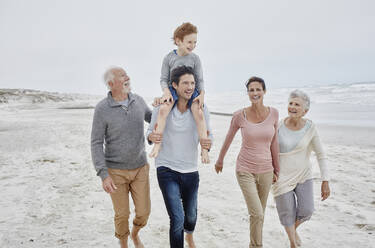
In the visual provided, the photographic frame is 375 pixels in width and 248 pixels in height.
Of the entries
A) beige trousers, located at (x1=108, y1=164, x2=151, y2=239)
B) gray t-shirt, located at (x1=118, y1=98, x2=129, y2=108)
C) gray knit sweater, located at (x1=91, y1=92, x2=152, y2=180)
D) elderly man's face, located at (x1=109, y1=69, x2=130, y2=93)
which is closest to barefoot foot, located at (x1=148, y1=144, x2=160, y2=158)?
gray knit sweater, located at (x1=91, y1=92, x2=152, y2=180)

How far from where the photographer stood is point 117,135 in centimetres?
317

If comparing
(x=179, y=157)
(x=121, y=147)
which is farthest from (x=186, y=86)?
(x=121, y=147)

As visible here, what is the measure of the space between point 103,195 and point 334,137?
378 inches

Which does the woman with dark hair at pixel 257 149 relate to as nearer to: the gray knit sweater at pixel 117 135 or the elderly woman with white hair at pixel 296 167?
the elderly woman with white hair at pixel 296 167

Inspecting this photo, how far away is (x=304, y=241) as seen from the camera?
3912mm

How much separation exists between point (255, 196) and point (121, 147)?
1609 millimetres

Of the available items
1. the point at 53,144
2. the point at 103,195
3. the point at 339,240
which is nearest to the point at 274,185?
the point at 339,240

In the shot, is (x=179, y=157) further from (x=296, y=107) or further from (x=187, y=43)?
(x=296, y=107)

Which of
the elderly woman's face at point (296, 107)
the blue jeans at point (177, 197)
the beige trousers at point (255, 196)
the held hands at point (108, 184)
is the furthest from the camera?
the elderly woman's face at point (296, 107)

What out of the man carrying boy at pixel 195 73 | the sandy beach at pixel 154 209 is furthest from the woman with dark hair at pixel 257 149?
the sandy beach at pixel 154 209

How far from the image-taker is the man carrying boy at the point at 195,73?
10.2 ft

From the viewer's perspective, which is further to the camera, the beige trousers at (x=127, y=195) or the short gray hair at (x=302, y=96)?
the short gray hair at (x=302, y=96)

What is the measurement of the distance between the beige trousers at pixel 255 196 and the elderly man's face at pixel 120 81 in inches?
65.9

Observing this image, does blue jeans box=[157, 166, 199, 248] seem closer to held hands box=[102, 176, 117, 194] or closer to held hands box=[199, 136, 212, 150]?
held hands box=[199, 136, 212, 150]
